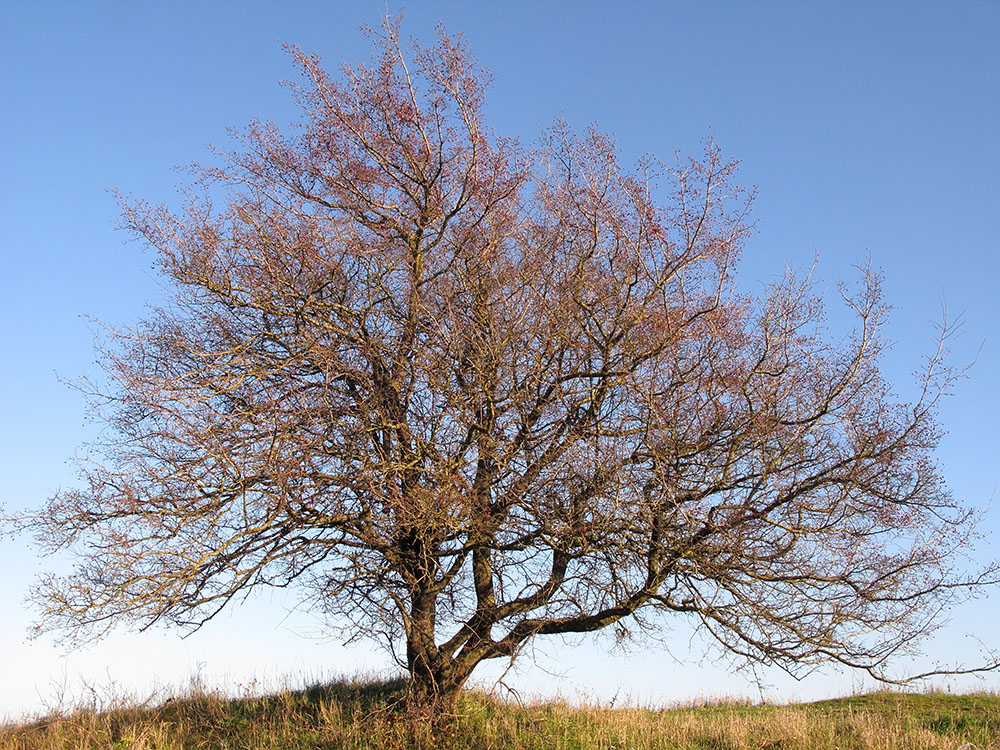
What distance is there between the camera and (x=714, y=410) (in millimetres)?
9727

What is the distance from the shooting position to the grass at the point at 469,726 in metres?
9.60

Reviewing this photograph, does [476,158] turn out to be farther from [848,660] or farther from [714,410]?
[848,660]

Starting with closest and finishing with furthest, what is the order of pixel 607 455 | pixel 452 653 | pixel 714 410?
pixel 607 455, pixel 714 410, pixel 452 653

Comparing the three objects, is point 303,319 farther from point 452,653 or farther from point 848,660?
point 848,660

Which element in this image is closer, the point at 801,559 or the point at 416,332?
the point at 801,559

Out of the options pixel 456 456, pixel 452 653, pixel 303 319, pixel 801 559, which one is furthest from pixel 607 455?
pixel 303 319

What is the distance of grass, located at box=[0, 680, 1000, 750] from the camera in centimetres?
960

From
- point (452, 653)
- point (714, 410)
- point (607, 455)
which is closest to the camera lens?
point (607, 455)

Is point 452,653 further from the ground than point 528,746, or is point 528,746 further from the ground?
point 452,653

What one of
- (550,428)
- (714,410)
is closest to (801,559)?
(714,410)

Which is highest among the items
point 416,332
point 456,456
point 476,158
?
point 476,158

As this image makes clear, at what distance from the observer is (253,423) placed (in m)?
9.50

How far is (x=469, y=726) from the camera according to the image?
32.5 ft

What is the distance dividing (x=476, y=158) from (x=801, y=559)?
20.0 feet
